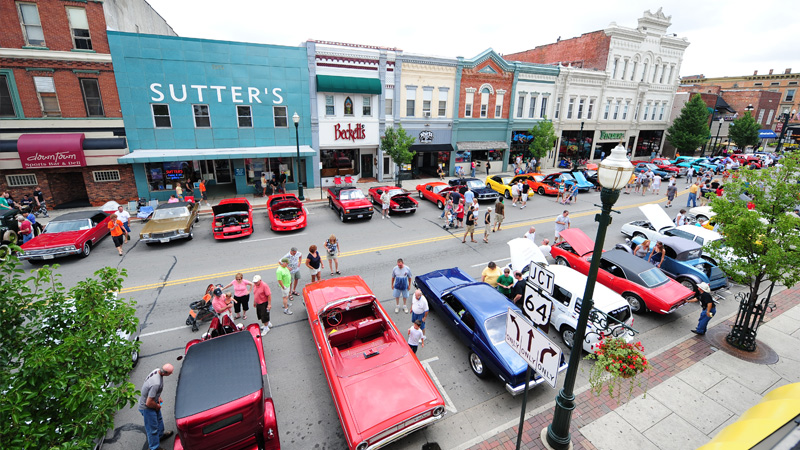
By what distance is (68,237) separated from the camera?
44.7ft

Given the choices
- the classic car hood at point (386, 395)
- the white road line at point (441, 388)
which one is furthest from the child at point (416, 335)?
the classic car hood at point (386, 395)

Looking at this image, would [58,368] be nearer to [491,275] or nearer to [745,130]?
[491,275]

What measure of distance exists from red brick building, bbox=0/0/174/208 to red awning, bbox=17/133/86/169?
0.04m

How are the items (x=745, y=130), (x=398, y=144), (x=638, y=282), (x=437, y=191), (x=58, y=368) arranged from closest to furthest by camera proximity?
1. (x=58, y=368)
2. (x=638, y=282)
3. (x=437, y=191)
4. (x=398, y=144)
5. (x=745, y=130)

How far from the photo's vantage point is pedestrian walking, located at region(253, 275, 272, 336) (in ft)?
30.3

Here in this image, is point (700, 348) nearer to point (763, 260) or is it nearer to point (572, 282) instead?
point (763, 260)

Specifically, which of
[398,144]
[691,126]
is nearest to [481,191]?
[398,144]

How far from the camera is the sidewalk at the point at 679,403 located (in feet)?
21.8

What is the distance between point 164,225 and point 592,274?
16.3 m

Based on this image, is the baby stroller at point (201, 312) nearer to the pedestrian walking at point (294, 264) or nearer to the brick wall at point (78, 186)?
the pedestrian walking at point (294, 264)

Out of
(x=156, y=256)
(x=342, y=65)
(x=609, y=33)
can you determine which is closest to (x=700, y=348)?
(x=156, y=256)

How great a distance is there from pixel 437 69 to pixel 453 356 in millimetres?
24625

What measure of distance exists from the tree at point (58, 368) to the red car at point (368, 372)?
132 inches

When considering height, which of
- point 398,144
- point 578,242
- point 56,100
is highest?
point 56,100
